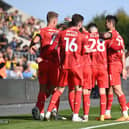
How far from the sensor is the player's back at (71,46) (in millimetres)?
11977

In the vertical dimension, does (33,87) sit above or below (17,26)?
below

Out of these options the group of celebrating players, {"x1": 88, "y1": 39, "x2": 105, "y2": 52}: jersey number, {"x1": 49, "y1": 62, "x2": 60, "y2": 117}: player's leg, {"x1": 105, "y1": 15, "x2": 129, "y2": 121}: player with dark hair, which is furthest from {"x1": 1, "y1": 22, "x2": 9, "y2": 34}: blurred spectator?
{"x1": 88, "y1": 39, "x2": 105, "y2": 52}: jersey number

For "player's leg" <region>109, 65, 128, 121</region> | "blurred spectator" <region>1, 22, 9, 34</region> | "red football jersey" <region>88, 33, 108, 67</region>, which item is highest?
"blurred spectator" <region>1, 22, 9, 34</region>

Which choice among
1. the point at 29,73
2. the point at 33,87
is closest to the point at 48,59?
the point at 33,87

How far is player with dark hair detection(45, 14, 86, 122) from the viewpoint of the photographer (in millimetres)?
11992

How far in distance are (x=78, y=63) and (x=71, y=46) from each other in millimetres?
403

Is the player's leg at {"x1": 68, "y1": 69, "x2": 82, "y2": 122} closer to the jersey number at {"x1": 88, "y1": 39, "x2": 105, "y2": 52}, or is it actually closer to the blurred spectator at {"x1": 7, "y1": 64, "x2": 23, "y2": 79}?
the jersey number at {"x1": 88, "y1": 39, "x2": 105, "y2": 52}

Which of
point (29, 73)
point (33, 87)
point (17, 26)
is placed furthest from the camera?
point (17, 26)

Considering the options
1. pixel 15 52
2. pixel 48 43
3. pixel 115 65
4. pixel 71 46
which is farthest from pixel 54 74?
pixel 15 52

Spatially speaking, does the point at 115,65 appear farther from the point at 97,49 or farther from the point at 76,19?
the point at 76,19

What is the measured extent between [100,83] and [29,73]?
13.9 m

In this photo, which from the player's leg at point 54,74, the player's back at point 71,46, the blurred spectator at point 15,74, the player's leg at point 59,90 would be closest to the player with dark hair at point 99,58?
the player's back at point 71,46

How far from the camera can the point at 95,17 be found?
10419cm

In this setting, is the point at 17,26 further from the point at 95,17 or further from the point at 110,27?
the point at 95,17
